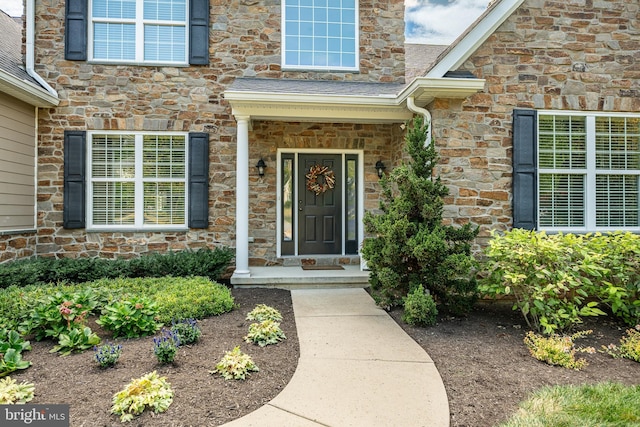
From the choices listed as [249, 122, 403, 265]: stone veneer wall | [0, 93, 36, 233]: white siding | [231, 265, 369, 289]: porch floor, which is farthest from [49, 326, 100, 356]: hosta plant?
[249, 122, 403, 265]: stone veneer wall

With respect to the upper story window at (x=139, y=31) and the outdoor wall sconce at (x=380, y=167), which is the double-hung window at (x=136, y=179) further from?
the outdoor wall sconce at (x=380, y=167)

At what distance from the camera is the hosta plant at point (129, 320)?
381 cm

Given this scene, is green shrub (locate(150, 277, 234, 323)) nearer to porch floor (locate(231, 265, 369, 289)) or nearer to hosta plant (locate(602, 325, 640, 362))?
porch floor (locate(231, 265, 369, 289))

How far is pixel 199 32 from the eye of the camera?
6805 millimetres

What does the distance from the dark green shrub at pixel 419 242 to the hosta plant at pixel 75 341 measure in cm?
301

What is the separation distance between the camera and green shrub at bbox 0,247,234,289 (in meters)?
5.54

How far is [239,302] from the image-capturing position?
5.18 m

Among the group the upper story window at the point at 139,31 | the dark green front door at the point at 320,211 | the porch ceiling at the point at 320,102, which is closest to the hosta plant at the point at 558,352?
the porch ceiling at the point at 320,102

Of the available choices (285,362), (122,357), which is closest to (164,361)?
(122,357)

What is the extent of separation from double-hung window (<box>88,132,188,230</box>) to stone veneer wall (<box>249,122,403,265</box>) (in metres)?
1.24

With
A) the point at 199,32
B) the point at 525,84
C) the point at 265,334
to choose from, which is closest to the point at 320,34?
the point at 199,32

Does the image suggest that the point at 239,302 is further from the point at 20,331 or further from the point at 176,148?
the point at 176,148

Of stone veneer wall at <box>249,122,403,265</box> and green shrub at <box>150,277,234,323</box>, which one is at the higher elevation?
stone veneer wall at <box>249,122,403,265</box>

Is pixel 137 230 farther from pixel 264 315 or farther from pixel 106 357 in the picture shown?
pixel 106 357
